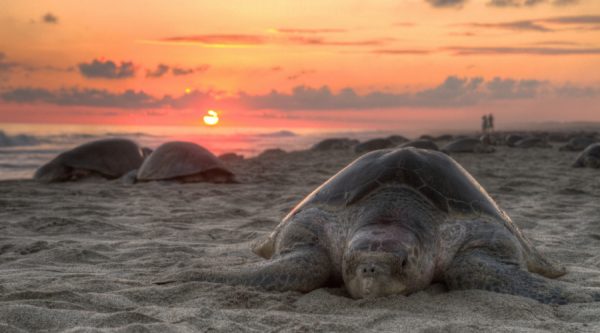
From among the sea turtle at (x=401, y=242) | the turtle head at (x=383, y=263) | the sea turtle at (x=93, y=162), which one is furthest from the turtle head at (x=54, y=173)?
the turtle head at (x=383, y=263)

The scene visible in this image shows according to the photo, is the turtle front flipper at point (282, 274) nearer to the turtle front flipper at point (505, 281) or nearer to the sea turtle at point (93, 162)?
the turtle front flipper at point (505, 281)

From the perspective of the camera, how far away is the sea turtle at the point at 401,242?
10.4ft

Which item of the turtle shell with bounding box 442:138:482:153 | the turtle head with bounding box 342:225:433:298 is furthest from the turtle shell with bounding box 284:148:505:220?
the turtle shell with bounding box 442:138:482:153

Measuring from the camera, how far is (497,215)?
395cm

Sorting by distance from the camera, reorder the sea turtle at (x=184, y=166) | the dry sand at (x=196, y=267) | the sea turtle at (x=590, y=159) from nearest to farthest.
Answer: the dry sand at (x=196, y=267), the sea turtle at (x=184, y=166), the sea turtle at (x=590, y=159)

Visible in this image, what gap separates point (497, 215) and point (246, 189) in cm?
638

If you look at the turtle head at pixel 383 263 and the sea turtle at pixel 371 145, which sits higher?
the turtle head at pixel 383 263

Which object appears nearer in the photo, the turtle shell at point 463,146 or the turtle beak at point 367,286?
A: the turtle beak at point 367,286

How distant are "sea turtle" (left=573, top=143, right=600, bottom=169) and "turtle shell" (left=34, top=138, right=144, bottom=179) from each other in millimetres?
10705

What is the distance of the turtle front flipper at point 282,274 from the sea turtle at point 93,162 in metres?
9.09

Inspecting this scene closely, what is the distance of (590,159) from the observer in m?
13.8

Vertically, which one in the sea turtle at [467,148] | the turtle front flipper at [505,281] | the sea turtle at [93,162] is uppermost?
the sea turtle at [93,162]

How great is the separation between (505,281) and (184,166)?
8.44 metres

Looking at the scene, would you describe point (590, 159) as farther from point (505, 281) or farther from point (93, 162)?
point (505, 281)
